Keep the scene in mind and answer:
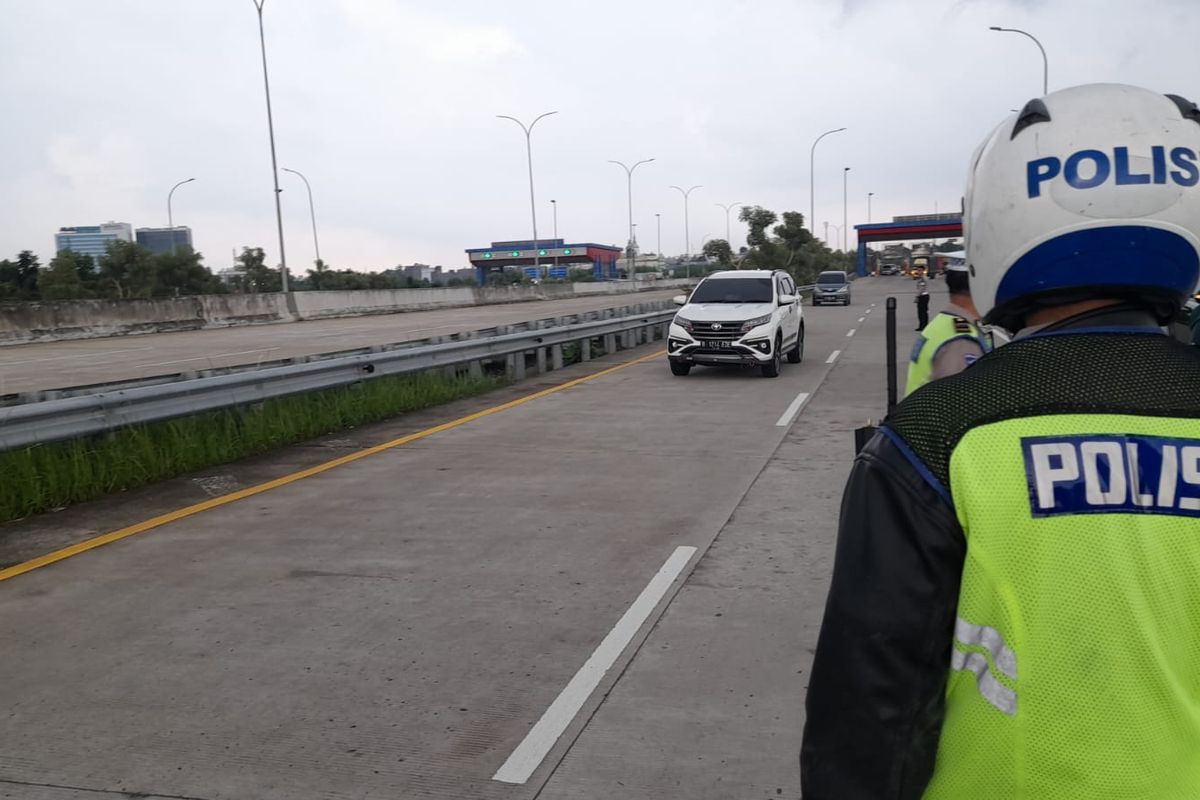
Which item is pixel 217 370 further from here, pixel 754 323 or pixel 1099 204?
pixel 1099 204

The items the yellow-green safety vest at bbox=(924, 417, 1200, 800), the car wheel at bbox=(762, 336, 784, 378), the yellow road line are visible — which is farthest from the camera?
the car wheel at bbox=(762, 336, 784, 378)

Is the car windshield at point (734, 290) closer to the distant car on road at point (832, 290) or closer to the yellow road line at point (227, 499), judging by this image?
the yellow road line at point (227, 499)

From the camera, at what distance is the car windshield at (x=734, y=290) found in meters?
16.7

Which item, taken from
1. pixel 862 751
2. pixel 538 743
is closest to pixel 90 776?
pixel 538 743

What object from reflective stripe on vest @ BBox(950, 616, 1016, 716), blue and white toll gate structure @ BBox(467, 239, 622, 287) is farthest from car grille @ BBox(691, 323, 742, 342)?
blue and white toll gate structure @ BBox(467, 239, 622, 287)

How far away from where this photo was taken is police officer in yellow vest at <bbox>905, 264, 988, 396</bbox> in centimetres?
431

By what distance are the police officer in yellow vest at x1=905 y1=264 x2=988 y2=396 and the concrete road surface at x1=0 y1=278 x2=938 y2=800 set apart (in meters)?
1.41

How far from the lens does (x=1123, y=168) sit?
147 cm

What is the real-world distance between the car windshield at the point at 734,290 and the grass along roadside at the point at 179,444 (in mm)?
5759

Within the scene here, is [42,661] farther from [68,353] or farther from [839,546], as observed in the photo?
[68,353]

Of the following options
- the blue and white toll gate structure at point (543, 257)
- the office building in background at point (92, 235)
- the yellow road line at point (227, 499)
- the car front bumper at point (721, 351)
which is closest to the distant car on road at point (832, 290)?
the car front bumper at point (721, 351)

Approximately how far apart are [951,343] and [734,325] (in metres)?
11.2

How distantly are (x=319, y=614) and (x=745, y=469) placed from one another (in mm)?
4545

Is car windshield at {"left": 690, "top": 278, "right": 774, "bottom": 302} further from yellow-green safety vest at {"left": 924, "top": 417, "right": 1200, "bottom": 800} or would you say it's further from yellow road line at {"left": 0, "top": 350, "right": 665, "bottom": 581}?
yellow-green safety vest at {"left": 924, "top": 417, "right": 1200, "bottom": 800}
